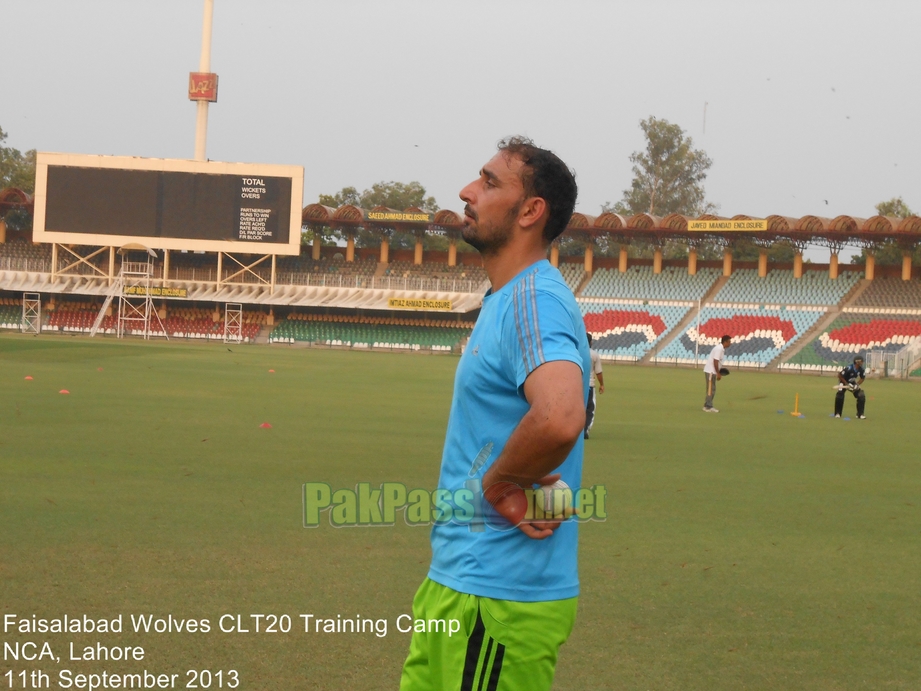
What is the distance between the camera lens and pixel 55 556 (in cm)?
598

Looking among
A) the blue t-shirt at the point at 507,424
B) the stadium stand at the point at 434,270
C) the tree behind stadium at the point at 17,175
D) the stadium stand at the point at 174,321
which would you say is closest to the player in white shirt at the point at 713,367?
the blue t-shirt at the point at 507,424

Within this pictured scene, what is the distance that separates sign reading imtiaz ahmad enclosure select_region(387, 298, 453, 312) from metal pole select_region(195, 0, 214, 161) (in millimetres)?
15362

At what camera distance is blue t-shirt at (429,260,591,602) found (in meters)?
2.40

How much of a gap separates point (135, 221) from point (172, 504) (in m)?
52.5

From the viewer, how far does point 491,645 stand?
245 centimetres

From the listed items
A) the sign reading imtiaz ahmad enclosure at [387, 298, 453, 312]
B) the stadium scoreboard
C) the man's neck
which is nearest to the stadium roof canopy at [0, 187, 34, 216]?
the stadium scoreboard

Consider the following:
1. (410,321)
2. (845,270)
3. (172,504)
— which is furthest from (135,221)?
(172,504)

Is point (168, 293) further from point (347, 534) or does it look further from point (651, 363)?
point (347, 534)

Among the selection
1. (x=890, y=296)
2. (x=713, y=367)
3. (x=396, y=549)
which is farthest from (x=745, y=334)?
(x=396, y=549)

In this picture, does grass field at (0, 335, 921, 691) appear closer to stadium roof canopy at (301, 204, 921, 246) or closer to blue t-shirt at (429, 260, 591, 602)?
blue t-shirt at (429, 260, 591, 602)

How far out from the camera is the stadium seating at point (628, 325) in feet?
180

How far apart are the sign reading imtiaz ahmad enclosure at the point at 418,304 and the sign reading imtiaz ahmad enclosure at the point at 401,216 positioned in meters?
4.70

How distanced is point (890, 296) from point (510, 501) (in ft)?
187

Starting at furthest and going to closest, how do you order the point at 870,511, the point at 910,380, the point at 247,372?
the point at 910,380, the point at 247,372, the point at 870,511
